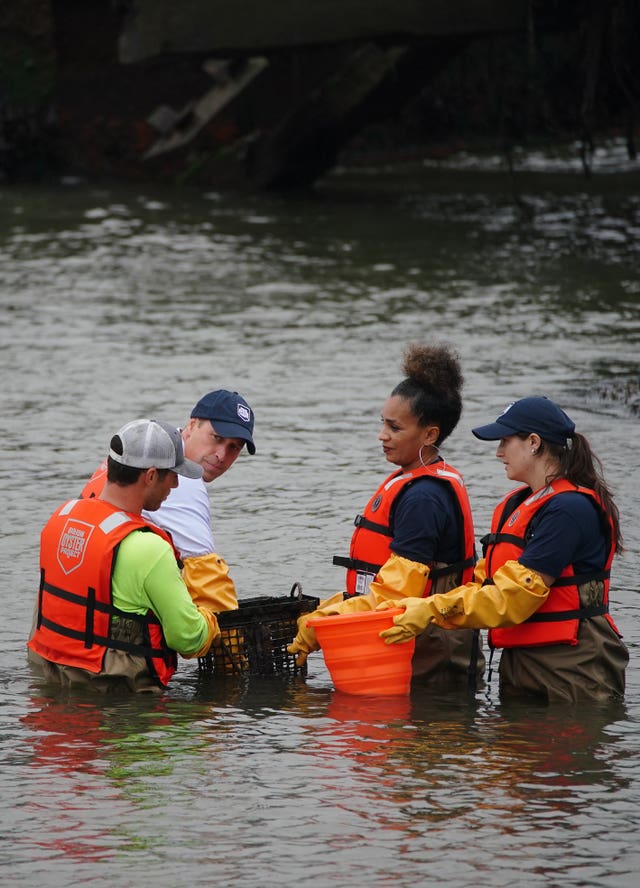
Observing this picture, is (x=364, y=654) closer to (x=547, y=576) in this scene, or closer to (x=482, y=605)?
(x=482, y=605)

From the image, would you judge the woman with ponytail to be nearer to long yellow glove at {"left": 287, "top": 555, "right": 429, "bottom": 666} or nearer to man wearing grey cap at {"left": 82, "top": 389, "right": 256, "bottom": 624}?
long yellow glove at {"left": 287, "top": 555, "right": 429, "bottom": 666}

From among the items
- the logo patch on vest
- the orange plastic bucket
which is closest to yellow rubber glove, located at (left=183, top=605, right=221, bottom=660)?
the orange plastic bucket

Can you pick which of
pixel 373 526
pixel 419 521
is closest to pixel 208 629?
pixel 373 526

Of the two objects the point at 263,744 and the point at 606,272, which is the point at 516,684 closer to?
the point at 263,744

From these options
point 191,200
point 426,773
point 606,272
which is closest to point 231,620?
point 426,773

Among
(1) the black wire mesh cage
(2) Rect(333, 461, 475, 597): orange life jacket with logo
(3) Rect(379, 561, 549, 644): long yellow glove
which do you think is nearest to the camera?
(3) Rect(379, 561, 549, 644): long yellow glove

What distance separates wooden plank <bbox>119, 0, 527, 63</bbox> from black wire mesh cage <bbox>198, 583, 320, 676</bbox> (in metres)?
11.9

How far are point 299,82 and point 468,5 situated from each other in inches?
245

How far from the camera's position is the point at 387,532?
6848 millimetres

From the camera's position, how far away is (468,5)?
1802 centimetres

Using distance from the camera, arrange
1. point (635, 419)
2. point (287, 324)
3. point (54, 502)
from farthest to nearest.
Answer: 1. point (287, 324)
2. point (635, 419)
3. point (54, 502)

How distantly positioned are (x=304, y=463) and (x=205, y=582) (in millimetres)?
4385

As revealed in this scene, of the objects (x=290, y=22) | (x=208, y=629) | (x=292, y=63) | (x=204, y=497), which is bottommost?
(x=208, y=629)

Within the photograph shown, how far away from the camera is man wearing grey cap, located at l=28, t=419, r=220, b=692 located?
6430 mm
